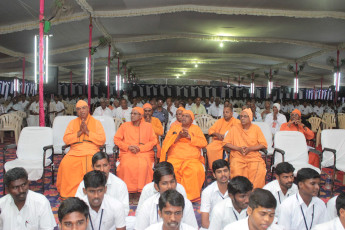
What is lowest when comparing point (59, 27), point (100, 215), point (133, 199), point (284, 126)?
point (133, 199)

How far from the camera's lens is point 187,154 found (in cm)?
468

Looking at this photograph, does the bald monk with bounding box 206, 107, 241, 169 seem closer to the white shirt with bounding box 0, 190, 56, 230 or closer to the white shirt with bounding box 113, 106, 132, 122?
the white shirt with bounding box 113, 106, 132, 122

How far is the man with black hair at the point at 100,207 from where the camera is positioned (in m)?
2.59

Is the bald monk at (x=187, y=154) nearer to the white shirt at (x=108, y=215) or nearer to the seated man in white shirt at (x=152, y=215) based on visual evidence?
the seated man in white shirt at (x=152, y=215)

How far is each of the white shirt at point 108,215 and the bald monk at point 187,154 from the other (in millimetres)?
1781

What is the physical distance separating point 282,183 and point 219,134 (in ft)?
7.13

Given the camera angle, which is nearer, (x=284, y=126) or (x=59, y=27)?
(x=284, y=126)

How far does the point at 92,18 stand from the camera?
8414mm

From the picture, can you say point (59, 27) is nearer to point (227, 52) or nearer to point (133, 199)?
point (133, 199)

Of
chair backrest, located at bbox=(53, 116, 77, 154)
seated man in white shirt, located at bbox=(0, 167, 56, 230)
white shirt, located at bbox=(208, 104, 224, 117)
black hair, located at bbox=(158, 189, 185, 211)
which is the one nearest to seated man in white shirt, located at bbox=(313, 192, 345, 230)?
black hair, located at bbox=(158, 189, 185, 211)

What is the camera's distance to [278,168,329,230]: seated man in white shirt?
2805 millimetres

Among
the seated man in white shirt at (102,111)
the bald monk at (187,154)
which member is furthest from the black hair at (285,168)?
the seated man in white shirt at (102,111)

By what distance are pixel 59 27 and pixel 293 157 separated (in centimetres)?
758

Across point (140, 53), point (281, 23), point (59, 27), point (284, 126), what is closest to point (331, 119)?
point (281, 23)
